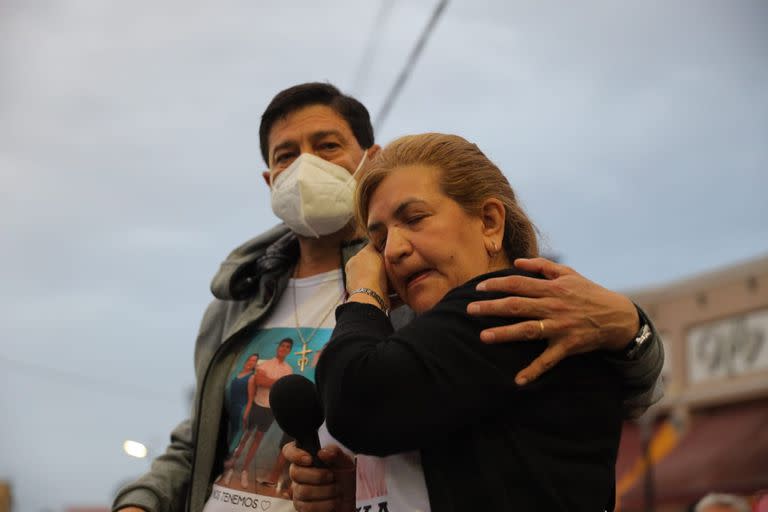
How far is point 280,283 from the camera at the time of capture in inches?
142

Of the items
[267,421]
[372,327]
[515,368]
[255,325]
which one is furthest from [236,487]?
[515,368]

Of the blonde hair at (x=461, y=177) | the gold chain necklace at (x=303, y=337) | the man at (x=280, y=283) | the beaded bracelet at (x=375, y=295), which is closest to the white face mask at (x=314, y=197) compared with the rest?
the man at (x=280, y=283)

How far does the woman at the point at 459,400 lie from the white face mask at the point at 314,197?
1.06 meters

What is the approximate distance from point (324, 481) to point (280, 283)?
1.23 metres

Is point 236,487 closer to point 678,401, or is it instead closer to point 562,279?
point 562,279

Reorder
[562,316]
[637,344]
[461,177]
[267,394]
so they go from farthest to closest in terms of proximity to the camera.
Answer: [267,394]
[461,177]
[637,344]
[562,316]

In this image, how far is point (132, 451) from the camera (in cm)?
499

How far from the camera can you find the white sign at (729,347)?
24266 mm

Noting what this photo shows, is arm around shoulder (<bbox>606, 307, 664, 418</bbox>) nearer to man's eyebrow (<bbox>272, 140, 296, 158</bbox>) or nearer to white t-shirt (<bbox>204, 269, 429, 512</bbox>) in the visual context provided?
white t-shirt (<bbox>204, 269, 429, 512</bbox>)

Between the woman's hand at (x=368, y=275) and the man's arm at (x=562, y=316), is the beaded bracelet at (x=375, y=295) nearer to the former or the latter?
the woman's hand at (x=368, y=275)

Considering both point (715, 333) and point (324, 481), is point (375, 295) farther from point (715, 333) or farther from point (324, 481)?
point (715, 333)

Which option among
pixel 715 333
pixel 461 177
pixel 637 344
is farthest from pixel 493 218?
pixel 715 333

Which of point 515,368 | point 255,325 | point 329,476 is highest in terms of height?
point 255,325

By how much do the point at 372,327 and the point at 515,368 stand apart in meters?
0.35
